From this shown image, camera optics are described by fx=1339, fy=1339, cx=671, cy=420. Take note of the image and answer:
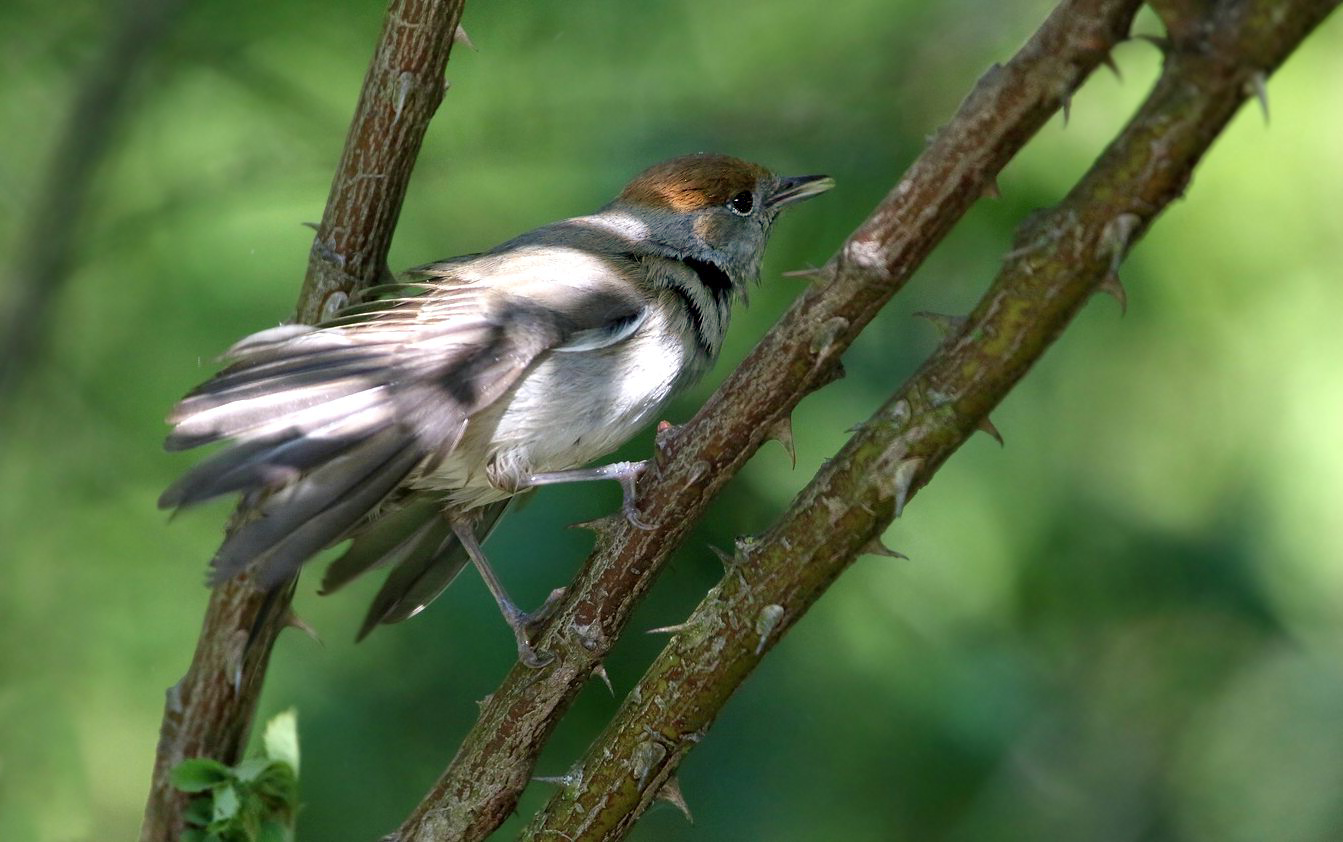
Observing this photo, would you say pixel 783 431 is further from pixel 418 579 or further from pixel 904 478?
pixel 418 579

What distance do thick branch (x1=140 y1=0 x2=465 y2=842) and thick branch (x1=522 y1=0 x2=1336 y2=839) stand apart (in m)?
1.05

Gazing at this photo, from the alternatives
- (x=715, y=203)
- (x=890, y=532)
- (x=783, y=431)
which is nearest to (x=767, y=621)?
(x=783, y=431)

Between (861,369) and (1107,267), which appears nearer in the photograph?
(1107,267)

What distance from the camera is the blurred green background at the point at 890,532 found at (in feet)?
13.3

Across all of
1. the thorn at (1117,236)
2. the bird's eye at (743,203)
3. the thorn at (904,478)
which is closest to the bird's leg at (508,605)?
the thorn at (904,478)

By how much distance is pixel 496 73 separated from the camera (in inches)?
196

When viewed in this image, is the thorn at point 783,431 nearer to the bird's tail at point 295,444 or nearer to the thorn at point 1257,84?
the bird's tail at point 295,444

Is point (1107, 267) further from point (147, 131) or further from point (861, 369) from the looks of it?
point (147, 131)

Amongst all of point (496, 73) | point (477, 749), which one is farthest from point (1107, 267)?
point (496, 73)

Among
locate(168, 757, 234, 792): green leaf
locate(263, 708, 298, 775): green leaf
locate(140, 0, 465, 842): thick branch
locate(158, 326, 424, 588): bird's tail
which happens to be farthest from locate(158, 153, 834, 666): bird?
locate(168, 757, 234, 792): green leaf

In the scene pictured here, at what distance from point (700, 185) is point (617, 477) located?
4.78ft

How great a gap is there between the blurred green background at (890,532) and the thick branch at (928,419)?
51.3 inches

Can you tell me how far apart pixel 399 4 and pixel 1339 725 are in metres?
3.33

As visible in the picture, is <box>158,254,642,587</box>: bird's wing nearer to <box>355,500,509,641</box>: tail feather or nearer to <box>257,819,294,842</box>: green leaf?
<box>355,500,509,641</box>: tail feather
